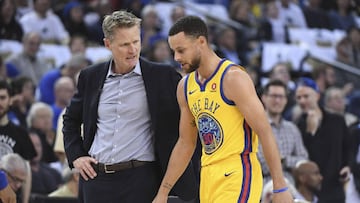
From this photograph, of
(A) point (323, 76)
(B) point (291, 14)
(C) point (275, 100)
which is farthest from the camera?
(B) point (291, 14)

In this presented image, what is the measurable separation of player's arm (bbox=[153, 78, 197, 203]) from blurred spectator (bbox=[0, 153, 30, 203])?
2.05 meters

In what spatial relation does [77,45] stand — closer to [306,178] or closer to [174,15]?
[174,15]

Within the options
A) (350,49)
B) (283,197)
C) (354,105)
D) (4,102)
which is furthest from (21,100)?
(350,49)

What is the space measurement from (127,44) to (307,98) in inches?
206

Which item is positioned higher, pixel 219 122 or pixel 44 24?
pixel 44 24

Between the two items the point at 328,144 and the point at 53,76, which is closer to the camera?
the point at 328,144

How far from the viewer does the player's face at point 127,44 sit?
641 centimetres

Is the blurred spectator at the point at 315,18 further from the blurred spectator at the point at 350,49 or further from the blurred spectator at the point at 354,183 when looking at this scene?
the blurred spectator at the point at 354,183

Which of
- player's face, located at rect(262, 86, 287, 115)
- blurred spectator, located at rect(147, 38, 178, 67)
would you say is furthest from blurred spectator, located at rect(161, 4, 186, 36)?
player's face, located at rect(262, 86, 287, 115)

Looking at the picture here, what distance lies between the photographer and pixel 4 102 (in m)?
8.97

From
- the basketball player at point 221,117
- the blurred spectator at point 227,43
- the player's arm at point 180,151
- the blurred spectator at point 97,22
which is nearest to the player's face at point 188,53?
the basketball player at point 221,117

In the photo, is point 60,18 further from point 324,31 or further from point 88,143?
point 88,143

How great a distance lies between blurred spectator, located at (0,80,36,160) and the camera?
8781 millimetres

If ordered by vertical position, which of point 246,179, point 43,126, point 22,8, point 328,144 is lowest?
point 328,144
